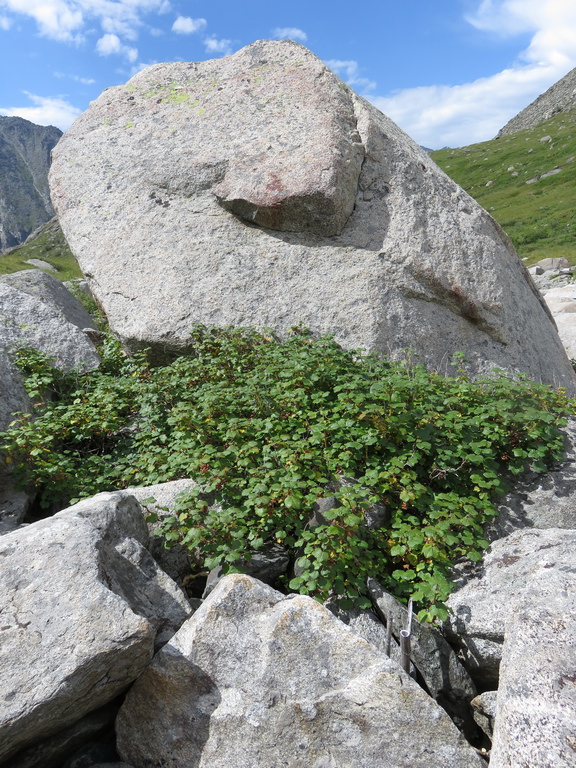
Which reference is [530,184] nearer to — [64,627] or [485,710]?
[485,710]

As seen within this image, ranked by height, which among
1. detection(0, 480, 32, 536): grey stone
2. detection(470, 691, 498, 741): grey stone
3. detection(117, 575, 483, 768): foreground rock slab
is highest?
detection(0, 480, 32, 536): grey stone

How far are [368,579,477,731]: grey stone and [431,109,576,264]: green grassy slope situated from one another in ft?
130

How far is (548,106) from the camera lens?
130 m

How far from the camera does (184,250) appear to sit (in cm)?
922

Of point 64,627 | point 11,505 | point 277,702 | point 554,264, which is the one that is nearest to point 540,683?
point 277,702

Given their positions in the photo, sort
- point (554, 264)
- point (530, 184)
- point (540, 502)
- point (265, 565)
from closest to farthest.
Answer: point (265, 565)
point (540, 502)
point (554, 264)
point (530, 184)

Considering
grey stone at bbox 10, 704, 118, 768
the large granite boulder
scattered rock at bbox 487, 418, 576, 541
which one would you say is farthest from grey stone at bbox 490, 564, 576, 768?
the large granite boulder

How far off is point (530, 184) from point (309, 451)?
81070 millimetres

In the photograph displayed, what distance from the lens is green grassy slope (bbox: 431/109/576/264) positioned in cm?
4800

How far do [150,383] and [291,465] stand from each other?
3.47m

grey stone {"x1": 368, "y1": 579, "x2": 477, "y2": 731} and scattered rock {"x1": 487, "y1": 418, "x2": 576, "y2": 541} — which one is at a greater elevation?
scattered rock {"x1": 487, "y1": 418, "x2": 576, "y2": 541}

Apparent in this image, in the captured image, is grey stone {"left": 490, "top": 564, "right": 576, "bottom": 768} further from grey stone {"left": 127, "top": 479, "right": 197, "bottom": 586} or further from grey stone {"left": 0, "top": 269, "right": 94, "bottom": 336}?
grey stone {"left": 0, "top": 269, "right": 94, "bottom": 336}

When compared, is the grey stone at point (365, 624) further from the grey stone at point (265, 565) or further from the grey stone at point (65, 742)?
the grey stone at point (65, 742)

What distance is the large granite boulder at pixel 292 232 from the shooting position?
346 inches
